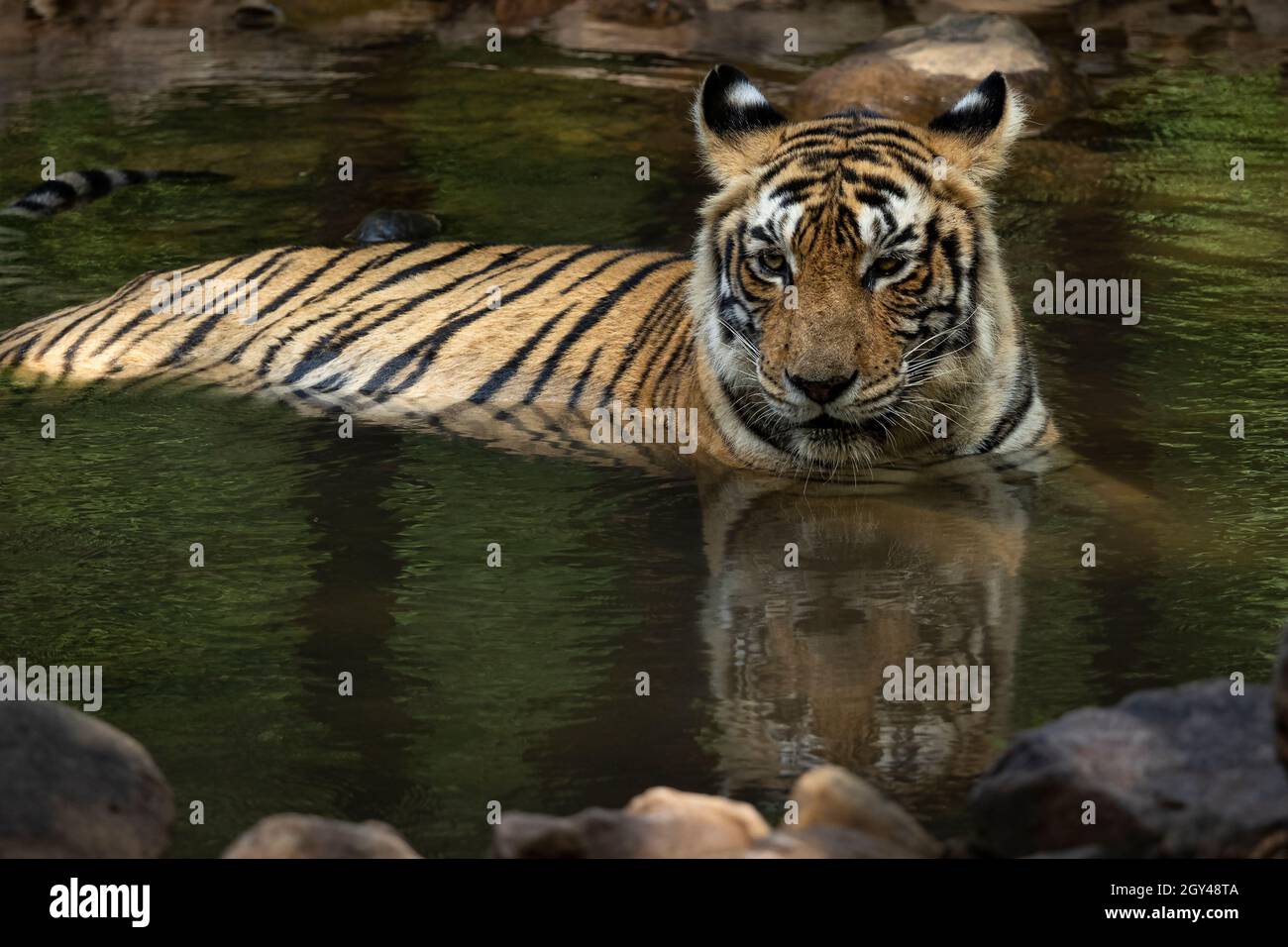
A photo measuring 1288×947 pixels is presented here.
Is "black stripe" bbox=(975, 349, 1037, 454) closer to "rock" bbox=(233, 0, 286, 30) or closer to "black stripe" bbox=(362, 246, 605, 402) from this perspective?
"black stripe" bbox=(362, 246, 605, 402)

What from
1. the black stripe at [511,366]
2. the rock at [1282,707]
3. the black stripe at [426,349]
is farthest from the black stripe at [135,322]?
the rock at [1282,707]

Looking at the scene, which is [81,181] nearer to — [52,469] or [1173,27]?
[52,469]

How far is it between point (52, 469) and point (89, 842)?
3115mm

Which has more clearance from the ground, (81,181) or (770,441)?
(81,181)

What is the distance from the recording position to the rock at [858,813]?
132 inches

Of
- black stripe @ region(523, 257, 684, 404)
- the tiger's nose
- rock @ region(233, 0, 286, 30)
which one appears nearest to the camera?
the tiger's nose

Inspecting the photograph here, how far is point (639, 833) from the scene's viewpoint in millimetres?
3287

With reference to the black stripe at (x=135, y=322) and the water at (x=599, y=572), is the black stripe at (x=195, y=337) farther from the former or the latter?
the water at (x=599, y=572)

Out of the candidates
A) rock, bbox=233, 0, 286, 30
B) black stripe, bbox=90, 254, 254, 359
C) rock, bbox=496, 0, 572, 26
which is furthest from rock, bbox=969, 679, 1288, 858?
rock, bbox=233, 0, 286, 30

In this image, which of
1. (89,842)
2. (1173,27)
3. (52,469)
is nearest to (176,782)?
(89,842)

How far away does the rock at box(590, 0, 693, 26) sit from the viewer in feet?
48.5

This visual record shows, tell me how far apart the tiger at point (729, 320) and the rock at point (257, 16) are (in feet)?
25.1
